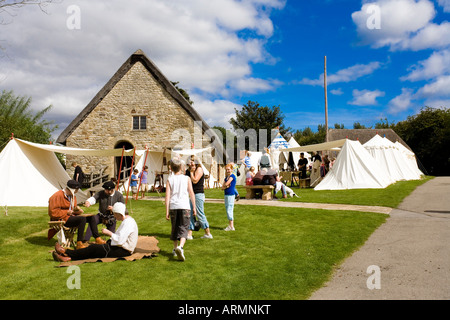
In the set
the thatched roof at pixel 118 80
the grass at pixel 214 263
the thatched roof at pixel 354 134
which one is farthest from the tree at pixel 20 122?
the thatched roof at pixel 354 134

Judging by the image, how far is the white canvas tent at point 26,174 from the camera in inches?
452

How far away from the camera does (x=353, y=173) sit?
16.6 m

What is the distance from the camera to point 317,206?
36.5 ft

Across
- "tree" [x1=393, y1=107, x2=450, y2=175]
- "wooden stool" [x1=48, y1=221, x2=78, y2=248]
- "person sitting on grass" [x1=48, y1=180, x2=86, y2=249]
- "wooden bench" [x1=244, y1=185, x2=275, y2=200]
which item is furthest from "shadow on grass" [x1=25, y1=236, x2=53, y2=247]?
"tree" [x1=393, y1=107, x2=450, y2=175]

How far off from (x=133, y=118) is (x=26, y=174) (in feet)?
35.9

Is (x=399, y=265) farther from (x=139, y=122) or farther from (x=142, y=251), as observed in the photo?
(x=139, y=122)

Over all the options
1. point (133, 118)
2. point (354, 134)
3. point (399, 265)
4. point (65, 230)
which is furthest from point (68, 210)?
point (354, 134)

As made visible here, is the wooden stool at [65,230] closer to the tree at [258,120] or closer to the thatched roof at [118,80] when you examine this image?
the thatched roof at [118,80]

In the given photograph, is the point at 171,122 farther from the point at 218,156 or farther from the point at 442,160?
the point at 442,160

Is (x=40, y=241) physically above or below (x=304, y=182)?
below

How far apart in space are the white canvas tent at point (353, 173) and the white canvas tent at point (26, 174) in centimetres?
1193
